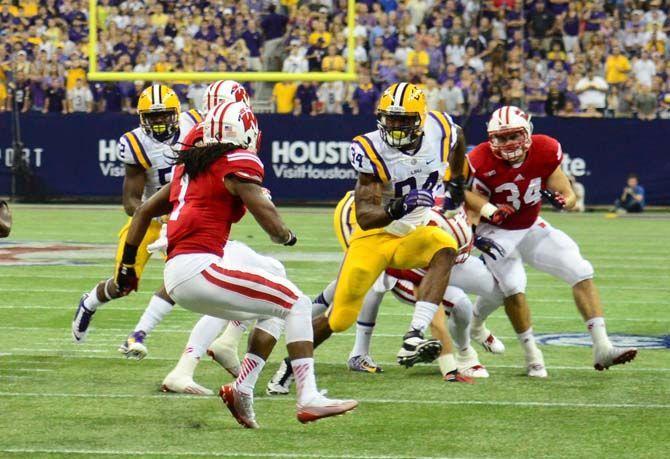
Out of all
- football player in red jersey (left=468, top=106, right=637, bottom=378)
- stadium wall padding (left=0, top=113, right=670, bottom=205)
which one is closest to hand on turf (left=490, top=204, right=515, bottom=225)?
football player in red jersey (left=468, top=106, right=637, bottom=378)

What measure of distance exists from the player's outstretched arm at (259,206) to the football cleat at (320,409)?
0.66 meters

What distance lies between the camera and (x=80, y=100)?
2105cm

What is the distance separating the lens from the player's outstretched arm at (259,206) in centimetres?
553

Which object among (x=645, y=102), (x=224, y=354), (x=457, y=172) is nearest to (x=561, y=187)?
(x=457, y=172)

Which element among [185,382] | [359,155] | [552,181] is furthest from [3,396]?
[552,181]

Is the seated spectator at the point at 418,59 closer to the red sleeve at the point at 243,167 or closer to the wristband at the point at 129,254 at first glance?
the wristband at the point at 129,254

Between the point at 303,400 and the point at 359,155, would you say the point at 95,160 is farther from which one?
the point at 303,400

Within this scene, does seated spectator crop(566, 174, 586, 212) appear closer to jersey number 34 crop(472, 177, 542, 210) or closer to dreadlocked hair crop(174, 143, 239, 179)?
jersey number 34 crop(472, 177, 542, 210)

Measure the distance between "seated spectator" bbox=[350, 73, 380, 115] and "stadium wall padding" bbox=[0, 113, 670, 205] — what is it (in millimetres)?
172

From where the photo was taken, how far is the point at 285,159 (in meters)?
20.8

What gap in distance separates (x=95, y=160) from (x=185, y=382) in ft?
49.0

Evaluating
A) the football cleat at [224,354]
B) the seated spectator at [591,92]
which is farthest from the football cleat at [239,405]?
the seated spectator at [591,92]

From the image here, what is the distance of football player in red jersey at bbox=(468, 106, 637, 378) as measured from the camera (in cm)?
744

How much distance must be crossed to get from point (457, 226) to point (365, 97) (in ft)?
43.4
